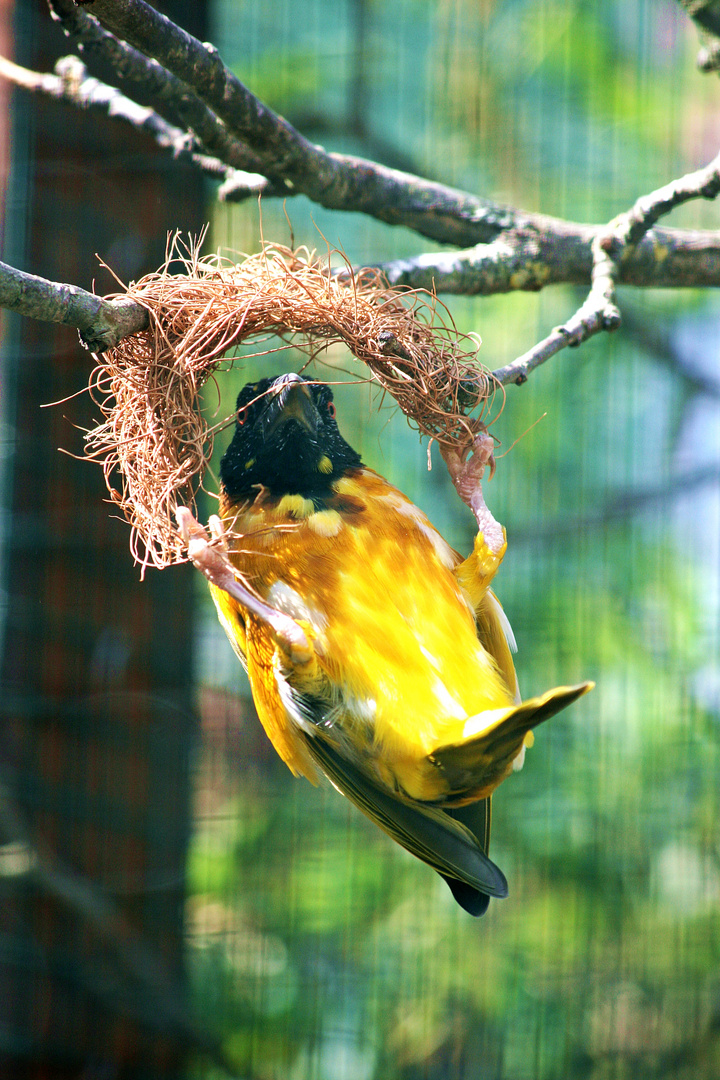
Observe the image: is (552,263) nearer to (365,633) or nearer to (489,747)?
(365,633)

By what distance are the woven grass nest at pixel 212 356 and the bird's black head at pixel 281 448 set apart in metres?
0.09

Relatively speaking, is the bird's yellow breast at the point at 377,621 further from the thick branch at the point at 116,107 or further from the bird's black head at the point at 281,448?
the thick branch at the point at 116,107

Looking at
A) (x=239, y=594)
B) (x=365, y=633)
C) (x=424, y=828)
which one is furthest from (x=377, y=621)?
(x=424, y=828)

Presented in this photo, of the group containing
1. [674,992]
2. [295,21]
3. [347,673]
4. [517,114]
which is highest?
[295,21]

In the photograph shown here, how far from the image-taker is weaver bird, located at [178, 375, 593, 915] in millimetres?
1302

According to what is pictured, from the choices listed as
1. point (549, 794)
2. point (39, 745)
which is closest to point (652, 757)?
point (549, 794)

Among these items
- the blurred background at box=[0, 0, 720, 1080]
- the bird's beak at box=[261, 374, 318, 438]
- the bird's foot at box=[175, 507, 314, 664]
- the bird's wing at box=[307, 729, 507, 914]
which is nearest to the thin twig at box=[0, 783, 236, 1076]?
the blurred background at box=[0, 0, 720, 1080]

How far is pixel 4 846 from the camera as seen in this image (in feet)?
Result: 9.66

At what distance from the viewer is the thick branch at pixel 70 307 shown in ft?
3.51

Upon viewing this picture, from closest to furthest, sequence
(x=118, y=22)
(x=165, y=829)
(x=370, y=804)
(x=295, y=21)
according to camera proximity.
Answer: (x=118, y=22), (x=370, y=804), (x=165, y=829), (x=295, y=21)

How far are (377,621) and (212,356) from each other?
1.58ft

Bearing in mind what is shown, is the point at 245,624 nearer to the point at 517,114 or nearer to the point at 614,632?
the point at 614,632

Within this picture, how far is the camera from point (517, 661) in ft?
11.7

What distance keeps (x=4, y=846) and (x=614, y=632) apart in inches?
96.3
